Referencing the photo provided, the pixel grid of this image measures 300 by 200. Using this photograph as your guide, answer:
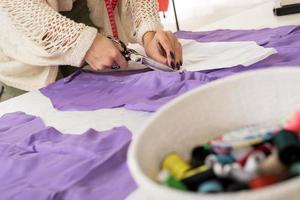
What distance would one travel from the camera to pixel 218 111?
1.19 feet

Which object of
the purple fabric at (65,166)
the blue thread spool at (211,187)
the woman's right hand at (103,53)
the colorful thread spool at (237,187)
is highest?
the colorful thread spool at (237,187)

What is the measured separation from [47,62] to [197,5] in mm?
2480


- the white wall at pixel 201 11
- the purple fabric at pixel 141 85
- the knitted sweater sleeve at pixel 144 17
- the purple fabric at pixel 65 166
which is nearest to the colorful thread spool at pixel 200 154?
the purple fabric at pixel 65 166

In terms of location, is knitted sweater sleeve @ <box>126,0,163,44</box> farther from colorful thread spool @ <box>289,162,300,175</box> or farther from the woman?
colorful thread spool @ <box>289,162,300,175</box>

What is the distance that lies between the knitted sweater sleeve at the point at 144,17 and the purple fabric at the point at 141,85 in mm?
156

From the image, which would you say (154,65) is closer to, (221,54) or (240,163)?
(221,54)

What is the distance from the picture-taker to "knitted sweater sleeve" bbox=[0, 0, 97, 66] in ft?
2.55

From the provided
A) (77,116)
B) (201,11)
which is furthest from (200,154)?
(201,11)

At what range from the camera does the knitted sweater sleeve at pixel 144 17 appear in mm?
955

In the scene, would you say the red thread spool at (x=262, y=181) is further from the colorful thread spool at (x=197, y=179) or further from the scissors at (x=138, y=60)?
the scissors at (x=138, y=60)

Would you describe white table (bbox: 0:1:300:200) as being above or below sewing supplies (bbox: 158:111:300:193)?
below

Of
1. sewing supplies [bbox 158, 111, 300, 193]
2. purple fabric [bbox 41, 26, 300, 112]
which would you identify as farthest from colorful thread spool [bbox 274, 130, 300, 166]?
purple fabric [bbox 41, 26, 300, 112]

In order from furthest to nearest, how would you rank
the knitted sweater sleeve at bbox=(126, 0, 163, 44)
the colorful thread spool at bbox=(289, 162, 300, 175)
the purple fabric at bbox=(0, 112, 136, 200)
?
1. the knitted sweater sleeve at bbox=(126, 0, 163, 44)
2. the purple fabric at bbox=(0, 112, 136, 200)
3. the colorful thread spool at bbox=(289, 162, 300, 175)

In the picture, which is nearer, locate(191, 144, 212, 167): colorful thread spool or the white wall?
locate(191, 144, 212, 167): colorful thread spool
